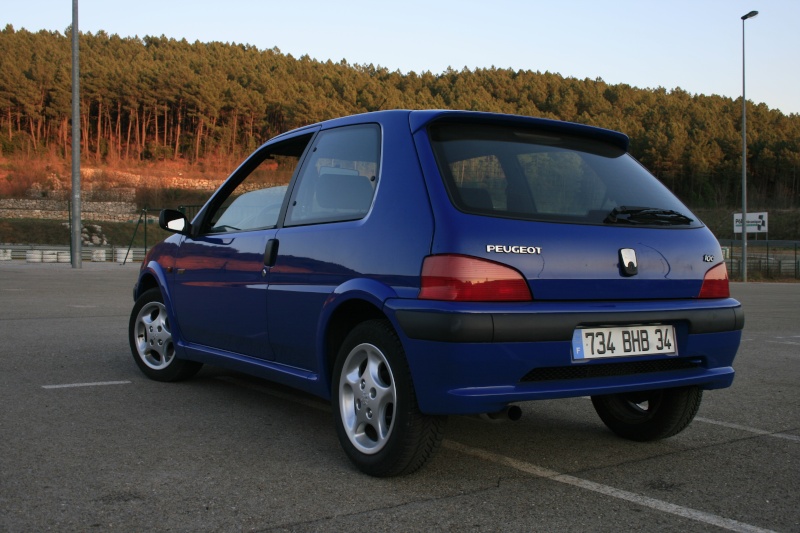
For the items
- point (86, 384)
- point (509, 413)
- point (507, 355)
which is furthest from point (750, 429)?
point (86, 384)

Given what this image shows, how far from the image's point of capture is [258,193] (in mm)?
4973

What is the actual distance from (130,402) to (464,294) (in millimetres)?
2801

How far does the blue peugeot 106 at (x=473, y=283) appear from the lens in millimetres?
3229

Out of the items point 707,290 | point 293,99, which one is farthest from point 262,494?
point 293,99

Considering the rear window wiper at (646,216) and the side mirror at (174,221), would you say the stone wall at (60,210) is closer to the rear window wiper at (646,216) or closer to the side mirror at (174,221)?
the side mirror at (174,221)

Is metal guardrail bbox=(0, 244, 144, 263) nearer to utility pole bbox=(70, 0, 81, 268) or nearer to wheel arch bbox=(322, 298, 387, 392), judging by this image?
utility pole bbox=(70, 0, 81, 268)

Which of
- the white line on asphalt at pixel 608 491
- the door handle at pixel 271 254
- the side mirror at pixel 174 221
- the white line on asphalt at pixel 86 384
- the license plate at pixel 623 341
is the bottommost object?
the white line on asphalt at pixel 608 491

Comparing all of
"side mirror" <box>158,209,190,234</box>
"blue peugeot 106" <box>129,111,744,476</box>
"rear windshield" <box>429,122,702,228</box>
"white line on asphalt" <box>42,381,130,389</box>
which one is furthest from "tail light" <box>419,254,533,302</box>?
"white line on asphalt" <box>42,381,130,389</box>

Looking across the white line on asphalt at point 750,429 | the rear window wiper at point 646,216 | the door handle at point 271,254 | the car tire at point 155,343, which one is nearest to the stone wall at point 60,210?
the car tire at point 155,343

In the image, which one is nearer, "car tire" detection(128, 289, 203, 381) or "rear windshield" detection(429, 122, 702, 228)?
"rear windshield" detection(429, 122, 702, 228)

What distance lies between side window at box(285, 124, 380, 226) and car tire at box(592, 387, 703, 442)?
1652 millimetres

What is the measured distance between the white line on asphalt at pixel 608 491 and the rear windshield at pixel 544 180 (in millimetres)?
1112

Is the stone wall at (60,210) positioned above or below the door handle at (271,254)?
above

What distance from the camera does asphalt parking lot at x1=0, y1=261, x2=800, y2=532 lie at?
9.87ft
